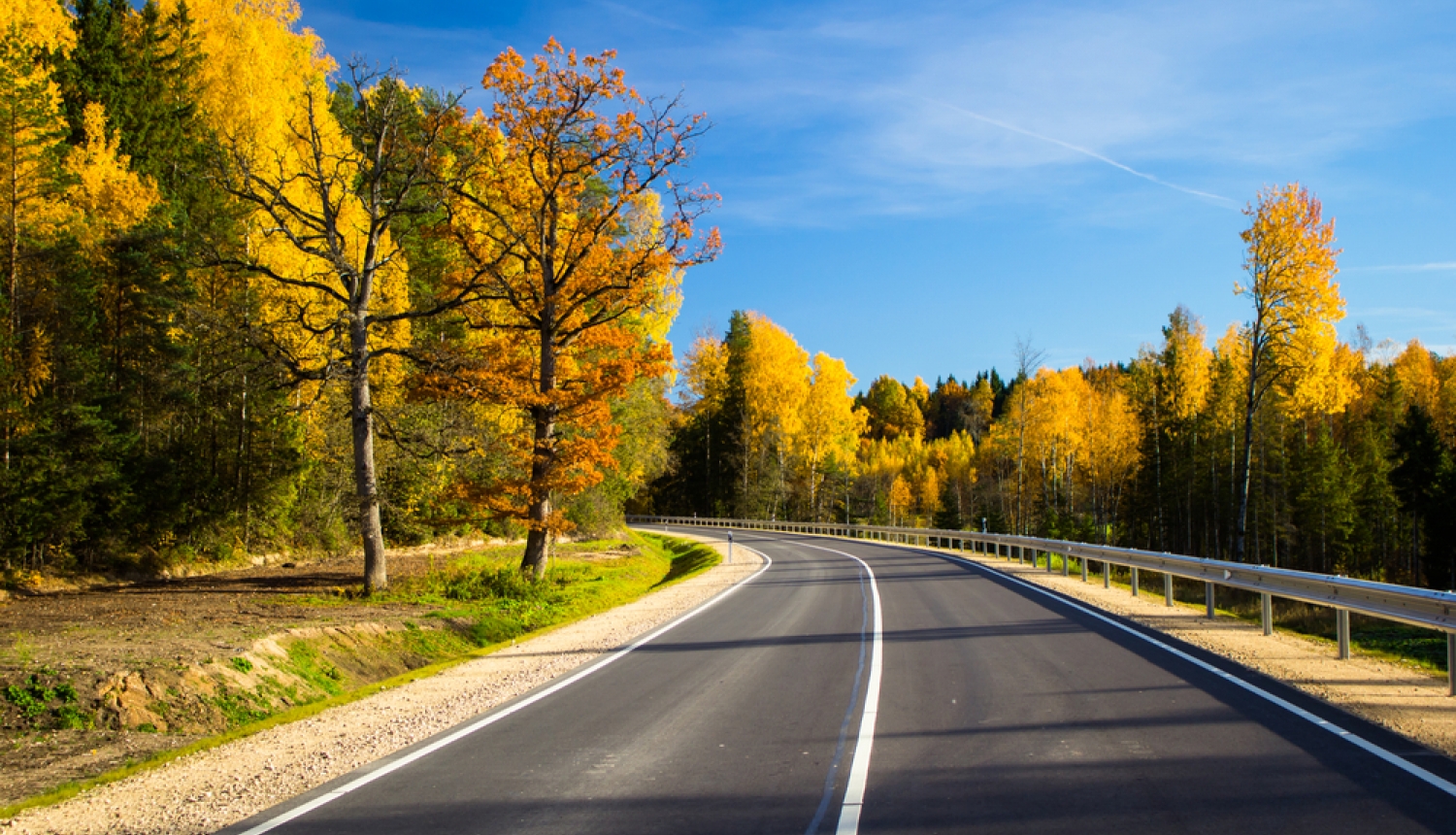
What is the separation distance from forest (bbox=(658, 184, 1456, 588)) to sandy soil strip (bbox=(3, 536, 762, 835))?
28.2m

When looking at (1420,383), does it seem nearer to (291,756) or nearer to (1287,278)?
(1287,278)

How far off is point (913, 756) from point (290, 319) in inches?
682

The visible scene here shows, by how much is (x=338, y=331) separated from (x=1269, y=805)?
1887 cm

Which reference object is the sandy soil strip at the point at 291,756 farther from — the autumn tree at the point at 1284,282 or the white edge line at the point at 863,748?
the autumn tree at the point at 1284,282

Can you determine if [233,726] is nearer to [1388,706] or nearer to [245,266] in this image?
[1388,706]

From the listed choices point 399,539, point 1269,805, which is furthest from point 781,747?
point 399,539

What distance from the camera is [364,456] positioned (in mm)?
17797

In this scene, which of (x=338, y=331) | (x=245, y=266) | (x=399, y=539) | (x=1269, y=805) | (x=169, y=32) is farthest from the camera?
(x=169, y=32)

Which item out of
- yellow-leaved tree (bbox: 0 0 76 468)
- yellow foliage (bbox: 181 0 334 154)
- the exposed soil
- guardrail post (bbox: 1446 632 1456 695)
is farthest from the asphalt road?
yellow foliage (bbox: 181 0 334 154)

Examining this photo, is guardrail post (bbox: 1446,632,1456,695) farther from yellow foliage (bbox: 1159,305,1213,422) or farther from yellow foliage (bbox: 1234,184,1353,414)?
yellow foliage (bbox: 1159,305,1213,422)

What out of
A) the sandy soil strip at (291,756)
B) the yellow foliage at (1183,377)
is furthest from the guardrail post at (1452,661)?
the yellow foliage at (1183,377)

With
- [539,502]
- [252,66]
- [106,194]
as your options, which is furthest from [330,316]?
[252,66]

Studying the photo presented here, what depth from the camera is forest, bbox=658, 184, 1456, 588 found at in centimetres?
3247

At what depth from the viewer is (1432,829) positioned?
14.6 ft
